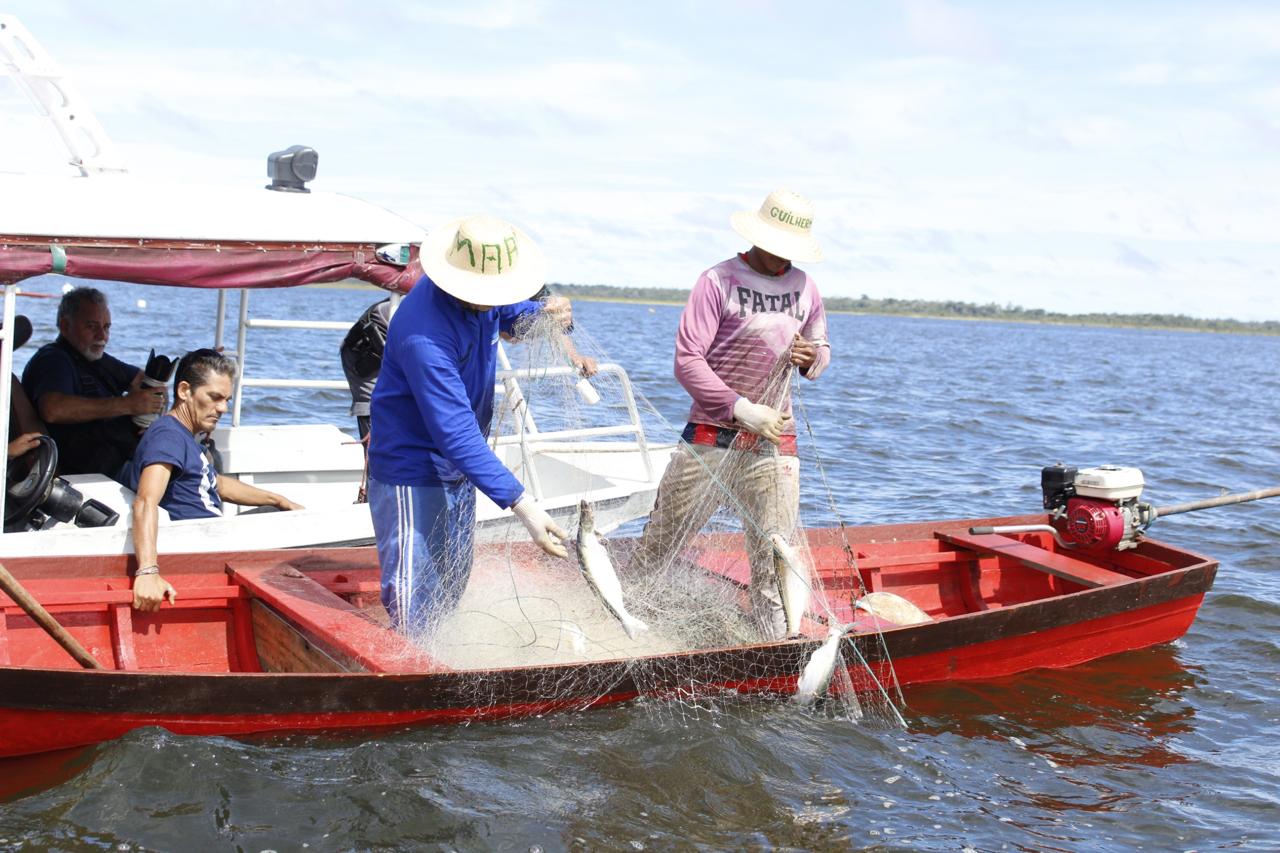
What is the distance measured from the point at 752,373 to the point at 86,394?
3.89 meters

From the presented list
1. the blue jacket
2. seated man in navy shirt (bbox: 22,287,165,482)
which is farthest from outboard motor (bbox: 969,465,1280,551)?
seated man in navy shirt (bbox: 22,287,165,482)

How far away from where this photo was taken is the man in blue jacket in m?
5.07

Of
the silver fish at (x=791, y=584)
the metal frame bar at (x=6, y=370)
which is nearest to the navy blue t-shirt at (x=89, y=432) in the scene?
the metal frame bar at (x=6, y=370)

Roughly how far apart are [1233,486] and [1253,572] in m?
5.90

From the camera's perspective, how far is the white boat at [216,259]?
6.20m

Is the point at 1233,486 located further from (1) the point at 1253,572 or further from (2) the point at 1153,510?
(2) the point at 1153,510

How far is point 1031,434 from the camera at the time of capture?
72.0 ft

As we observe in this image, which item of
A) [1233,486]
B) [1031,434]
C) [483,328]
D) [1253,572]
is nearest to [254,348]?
[1031,434]

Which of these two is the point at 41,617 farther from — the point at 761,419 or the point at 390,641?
the point at 761,419

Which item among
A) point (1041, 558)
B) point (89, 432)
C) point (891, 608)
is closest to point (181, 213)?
point (89, 432)

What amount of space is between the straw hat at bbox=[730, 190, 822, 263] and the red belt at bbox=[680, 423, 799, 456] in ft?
2.95

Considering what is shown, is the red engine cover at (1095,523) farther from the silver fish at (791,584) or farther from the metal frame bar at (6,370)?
the metal frame bar at (6,370)

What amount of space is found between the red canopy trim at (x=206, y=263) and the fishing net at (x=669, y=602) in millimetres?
968

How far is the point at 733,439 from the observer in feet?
20.4
